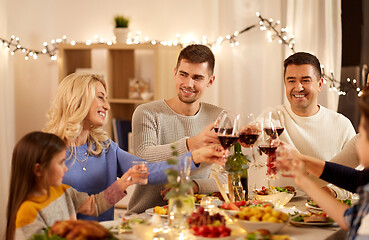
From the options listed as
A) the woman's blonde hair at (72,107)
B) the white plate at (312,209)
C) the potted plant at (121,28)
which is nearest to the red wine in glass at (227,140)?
the white plate at (312,209)

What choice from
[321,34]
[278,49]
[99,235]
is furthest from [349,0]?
[99,235]

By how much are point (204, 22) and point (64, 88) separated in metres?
2.37

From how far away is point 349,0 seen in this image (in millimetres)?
4562

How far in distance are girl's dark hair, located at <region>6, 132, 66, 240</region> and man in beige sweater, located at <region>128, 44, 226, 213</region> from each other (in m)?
0.94

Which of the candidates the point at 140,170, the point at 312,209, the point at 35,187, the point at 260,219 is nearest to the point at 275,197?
the point at 312,209

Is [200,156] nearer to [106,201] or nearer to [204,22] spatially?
[106,201]

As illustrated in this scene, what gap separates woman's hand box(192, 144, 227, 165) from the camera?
2662mm

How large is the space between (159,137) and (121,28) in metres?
1.98

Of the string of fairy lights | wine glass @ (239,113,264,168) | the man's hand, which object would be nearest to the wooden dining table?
wine glass @ (239,113,264,168)

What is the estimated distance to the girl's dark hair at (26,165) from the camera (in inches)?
85.4

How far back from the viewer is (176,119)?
131 inches

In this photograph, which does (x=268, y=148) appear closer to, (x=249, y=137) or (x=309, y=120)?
(x=249, y=137)

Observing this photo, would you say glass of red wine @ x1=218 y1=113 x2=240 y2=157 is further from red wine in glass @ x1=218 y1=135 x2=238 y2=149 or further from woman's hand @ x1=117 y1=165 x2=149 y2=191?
woman's hand @ x1=117 y1=165 x2=149 y2=191

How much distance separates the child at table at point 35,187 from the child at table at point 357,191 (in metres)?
0.87
